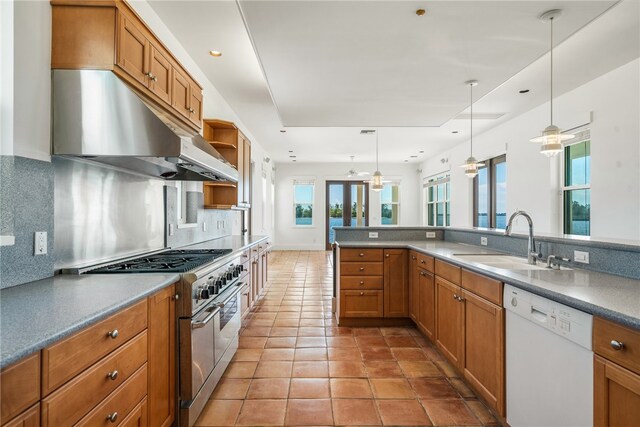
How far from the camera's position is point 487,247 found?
3.13 metres

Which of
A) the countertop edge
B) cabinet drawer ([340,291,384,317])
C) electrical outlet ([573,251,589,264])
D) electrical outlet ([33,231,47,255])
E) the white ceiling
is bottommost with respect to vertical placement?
cabinet drawer ([340,291,384,317])

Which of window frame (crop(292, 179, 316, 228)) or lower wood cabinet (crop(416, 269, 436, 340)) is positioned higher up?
window frame (crop(292, 179, 316, 228))

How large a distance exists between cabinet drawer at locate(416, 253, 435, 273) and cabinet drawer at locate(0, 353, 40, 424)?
262 centimetres

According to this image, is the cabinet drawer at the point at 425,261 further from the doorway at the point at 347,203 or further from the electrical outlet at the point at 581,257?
the doorway at the point at 347,203

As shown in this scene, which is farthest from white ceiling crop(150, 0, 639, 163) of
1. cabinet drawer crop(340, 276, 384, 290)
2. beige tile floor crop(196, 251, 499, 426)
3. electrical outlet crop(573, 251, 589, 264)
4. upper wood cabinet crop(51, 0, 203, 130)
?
beige tile floor crop(196, 251, 499, 426)

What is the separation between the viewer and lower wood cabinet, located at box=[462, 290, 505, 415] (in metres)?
1.77

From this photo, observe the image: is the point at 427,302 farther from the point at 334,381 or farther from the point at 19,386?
the point at 19,386

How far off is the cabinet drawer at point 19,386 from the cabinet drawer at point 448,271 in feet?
7.49

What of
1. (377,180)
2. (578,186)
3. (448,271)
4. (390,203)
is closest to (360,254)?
(448,271)

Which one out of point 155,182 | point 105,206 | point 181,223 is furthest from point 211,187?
point 105,206

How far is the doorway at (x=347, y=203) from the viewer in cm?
1060

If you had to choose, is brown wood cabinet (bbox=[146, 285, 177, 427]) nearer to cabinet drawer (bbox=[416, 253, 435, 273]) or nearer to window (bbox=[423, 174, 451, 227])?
cabinet drawer (bbox=[416, 253, 435, 273])

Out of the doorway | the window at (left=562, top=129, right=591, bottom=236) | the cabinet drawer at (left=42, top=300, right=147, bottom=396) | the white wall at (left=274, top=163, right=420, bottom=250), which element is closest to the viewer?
the cabinet drawer at (left=42, top=300, right=147, bottom=396)

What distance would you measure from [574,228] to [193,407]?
5073mm
